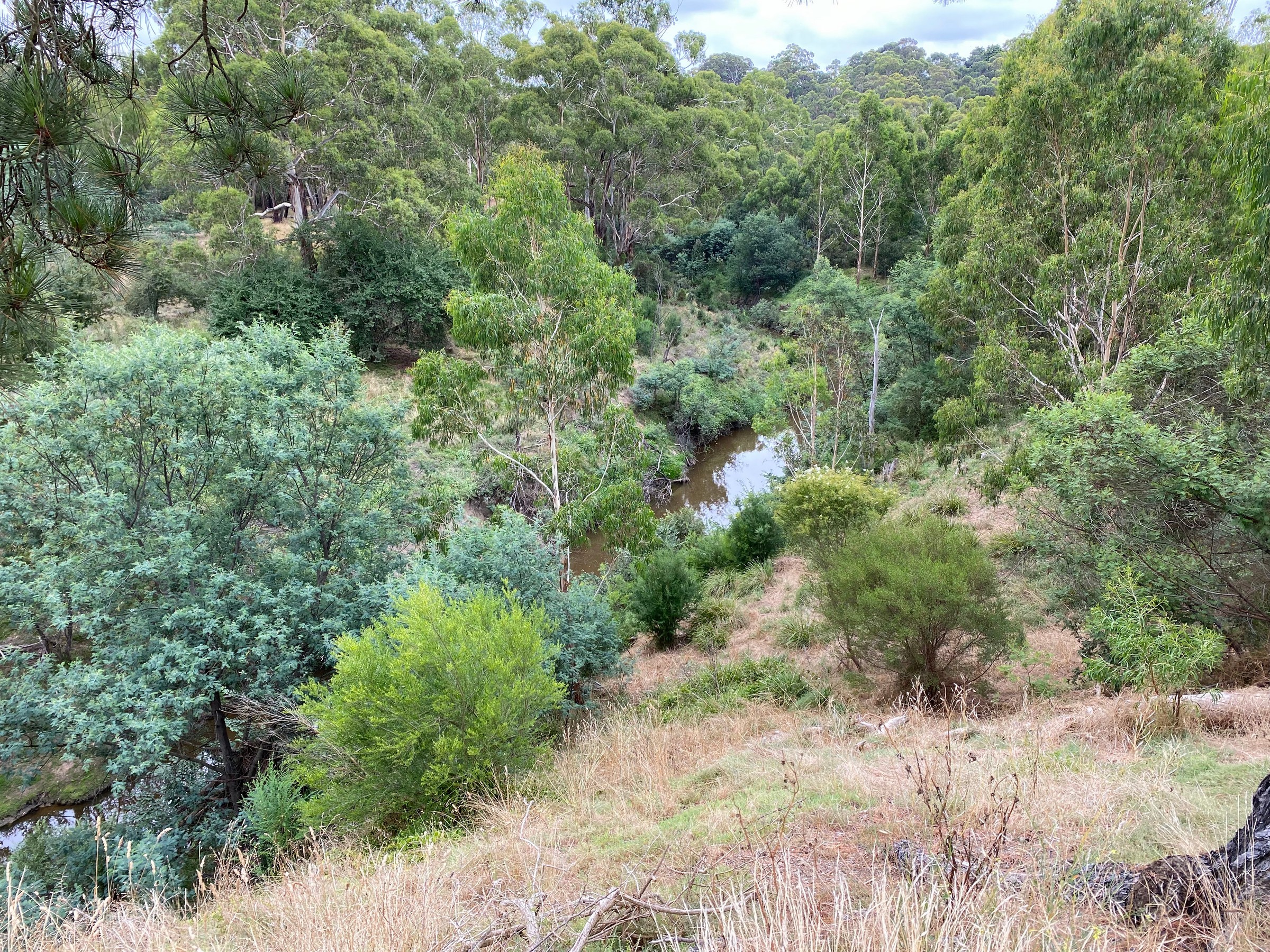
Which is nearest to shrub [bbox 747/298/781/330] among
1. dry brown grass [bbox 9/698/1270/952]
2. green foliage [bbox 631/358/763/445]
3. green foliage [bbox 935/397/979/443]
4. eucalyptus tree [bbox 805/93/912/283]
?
eucalyptus tree [bbox 805/93/912/283]

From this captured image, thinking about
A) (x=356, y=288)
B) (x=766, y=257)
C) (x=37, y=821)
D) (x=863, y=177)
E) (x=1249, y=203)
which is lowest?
(x=37, y=821)

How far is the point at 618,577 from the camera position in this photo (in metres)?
11.7

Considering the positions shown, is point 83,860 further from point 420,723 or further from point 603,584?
point 603,584

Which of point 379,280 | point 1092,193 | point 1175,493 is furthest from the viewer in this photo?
point 379,280

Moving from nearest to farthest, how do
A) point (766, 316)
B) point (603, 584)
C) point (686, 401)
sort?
point (603, 584), point (686, 401), point (766, 316)

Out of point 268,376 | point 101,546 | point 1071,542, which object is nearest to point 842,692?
point 1071,542

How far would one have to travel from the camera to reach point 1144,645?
18.1ft

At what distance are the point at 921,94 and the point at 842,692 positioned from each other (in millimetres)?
58746

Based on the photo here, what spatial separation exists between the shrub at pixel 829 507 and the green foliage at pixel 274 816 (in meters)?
8.80

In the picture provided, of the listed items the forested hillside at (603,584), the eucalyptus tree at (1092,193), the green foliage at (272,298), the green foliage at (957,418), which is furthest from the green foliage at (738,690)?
the green foliage at (272,298)

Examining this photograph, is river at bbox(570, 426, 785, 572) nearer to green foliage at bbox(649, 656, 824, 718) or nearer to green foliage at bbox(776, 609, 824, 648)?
green foliage at bbox(776, 609, 824, 648)

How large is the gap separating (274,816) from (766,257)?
113ft

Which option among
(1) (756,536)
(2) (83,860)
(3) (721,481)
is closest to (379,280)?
(3) (721,481)

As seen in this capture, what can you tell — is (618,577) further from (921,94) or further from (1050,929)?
(921,94)
